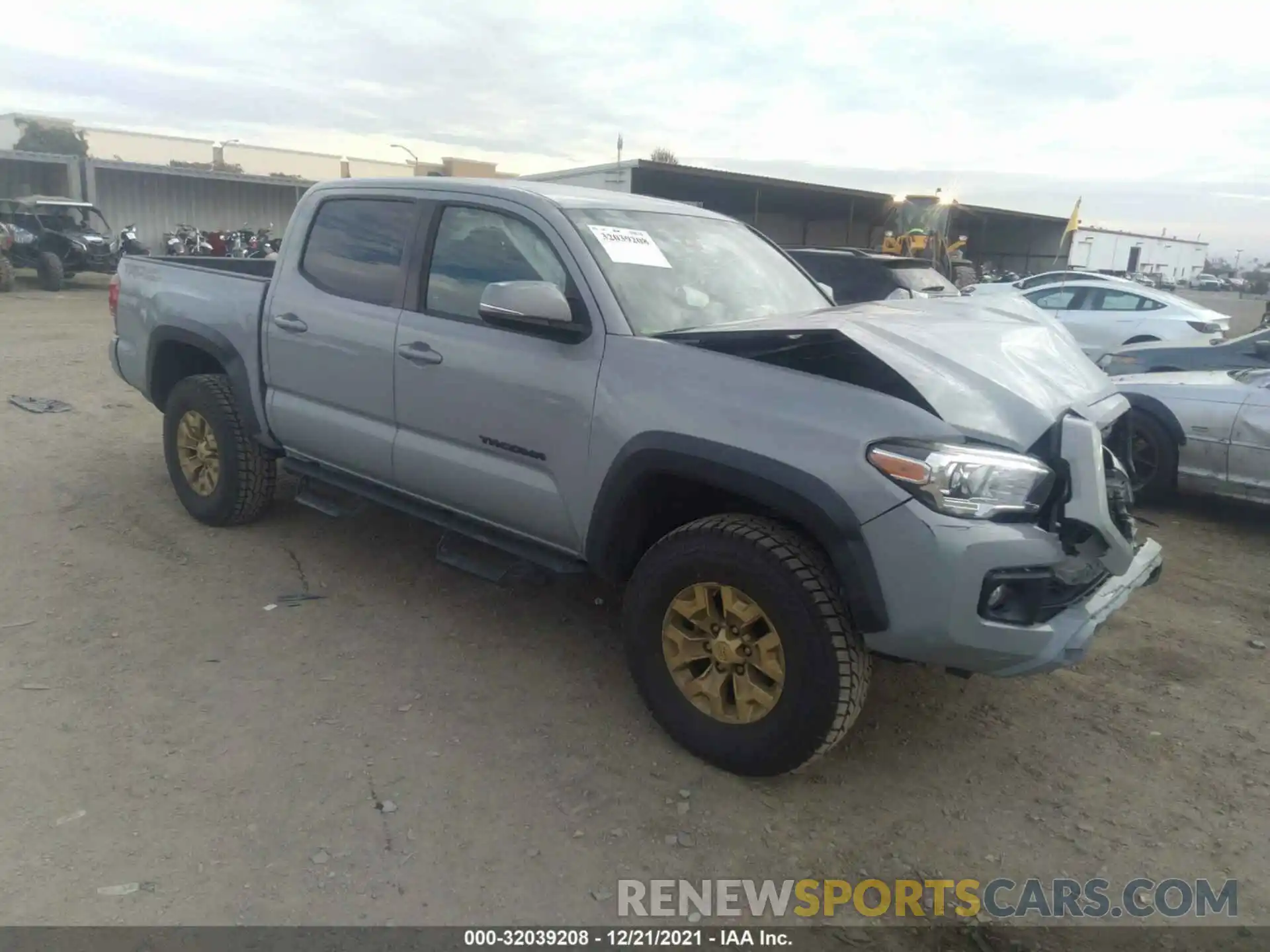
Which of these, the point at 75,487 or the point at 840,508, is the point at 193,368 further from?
the point at 840,508

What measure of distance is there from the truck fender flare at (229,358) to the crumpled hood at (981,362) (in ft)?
8.61

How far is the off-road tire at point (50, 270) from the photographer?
18.0 m

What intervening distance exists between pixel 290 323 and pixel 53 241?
1755cm

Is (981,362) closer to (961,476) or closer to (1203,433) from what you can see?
(961,476)

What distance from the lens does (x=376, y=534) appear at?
5113mm

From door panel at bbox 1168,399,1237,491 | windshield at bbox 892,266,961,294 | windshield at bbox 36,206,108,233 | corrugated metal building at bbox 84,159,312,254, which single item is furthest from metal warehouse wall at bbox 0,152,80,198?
door panel at bbox 1168,399,1237,491

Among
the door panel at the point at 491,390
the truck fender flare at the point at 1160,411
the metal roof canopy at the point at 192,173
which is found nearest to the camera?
the door panel at the point at 491,390

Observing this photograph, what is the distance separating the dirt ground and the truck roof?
188 cm

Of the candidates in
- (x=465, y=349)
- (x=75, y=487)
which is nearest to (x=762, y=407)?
(x=465, y=349)

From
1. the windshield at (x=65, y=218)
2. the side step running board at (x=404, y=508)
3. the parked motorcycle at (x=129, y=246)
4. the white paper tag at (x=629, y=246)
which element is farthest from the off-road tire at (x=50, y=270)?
the white paper tag at (x=629, y=246)

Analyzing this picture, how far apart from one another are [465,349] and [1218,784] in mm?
3187

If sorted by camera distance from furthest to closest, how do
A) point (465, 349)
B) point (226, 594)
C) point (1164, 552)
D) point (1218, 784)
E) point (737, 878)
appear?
point (1164, 552) → point (226, 594) → point (465, 349) → point (1218, 784) → point (737, 878)

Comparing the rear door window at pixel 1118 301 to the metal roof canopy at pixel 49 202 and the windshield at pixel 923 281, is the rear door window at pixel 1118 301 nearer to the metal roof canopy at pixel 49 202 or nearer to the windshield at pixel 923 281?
the windshield at pixel 923 281

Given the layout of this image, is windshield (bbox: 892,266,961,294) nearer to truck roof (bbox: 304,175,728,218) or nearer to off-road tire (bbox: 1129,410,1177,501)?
off-road tire (bbox: 1129,410,1177,501)
